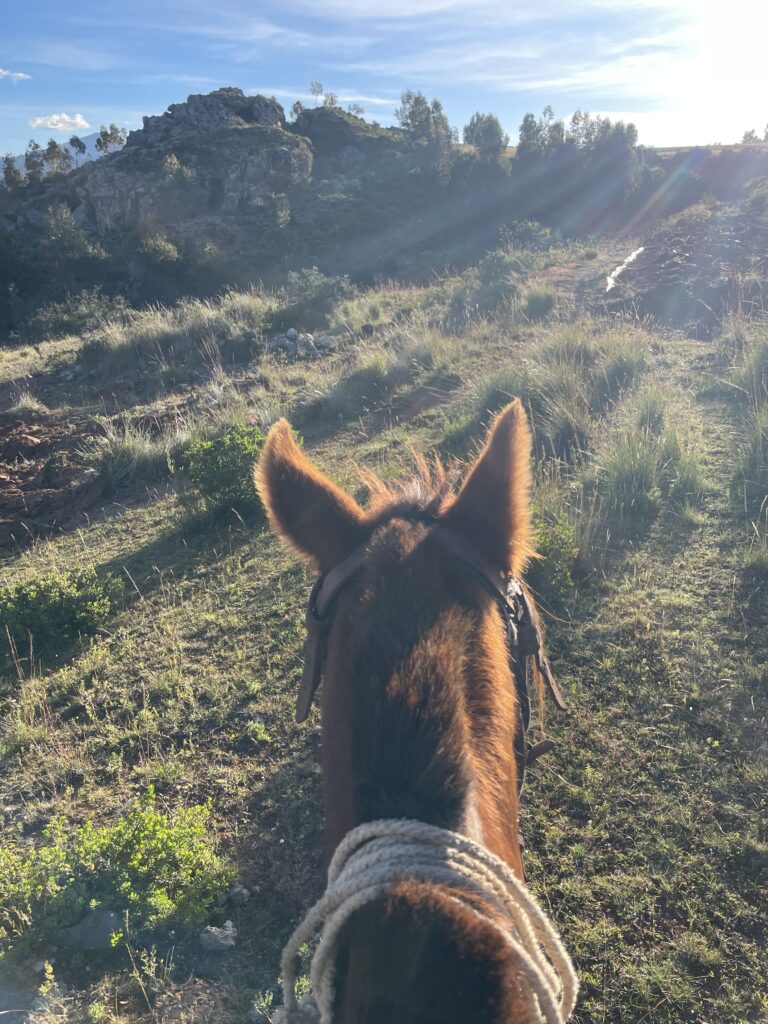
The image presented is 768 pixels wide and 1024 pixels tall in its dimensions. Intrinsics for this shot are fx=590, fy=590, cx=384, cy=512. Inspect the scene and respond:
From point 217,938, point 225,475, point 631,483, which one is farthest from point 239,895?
point 631,483

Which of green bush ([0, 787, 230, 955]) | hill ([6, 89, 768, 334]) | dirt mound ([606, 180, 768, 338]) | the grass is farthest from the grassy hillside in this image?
hill ([6, 89, 768, 334])

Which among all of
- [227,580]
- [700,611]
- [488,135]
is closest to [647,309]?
[700,611]

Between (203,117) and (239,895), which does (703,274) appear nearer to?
(239,895)

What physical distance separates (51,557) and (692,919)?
229 inches

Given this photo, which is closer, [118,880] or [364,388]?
[118,880]

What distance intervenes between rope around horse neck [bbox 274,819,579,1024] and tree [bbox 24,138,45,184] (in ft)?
148

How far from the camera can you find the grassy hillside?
2.29m

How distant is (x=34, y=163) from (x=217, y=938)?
46467 mm

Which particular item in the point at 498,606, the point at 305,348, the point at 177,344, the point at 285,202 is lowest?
the point at 498,606

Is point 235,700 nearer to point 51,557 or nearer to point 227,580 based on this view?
point 227,580

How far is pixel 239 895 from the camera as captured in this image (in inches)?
102

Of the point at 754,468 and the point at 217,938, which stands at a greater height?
the point at 754,468

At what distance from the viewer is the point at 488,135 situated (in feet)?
133

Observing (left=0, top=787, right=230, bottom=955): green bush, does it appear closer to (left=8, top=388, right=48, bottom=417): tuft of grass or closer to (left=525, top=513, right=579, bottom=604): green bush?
(left=525, top=513, right=579, bottom=604): green bush
